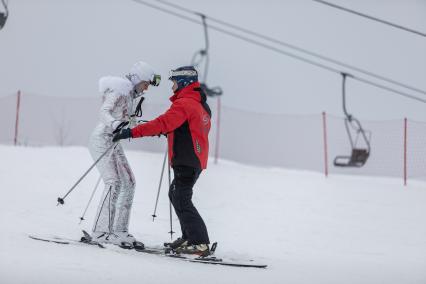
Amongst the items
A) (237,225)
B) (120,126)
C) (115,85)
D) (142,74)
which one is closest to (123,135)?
(120,126)

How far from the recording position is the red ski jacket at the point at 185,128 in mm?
5996

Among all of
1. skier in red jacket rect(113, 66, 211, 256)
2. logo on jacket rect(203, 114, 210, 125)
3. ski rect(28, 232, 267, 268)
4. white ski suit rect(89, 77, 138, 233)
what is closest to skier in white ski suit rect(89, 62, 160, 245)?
white ski suit rect(89, 77, 138, 233)

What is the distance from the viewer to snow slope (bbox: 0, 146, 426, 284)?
5418mm

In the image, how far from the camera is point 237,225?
387 inches

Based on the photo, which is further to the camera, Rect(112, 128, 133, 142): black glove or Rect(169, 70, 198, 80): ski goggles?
Rect(169, 70, 198, 80): ski goggles

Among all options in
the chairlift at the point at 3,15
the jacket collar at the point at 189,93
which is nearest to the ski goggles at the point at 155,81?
Result: the jacket collar at the point at 189,93

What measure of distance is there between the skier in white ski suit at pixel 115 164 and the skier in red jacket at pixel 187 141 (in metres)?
0.40

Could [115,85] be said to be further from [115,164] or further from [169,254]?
[169,254]

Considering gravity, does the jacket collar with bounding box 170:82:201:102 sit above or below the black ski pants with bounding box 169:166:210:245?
above

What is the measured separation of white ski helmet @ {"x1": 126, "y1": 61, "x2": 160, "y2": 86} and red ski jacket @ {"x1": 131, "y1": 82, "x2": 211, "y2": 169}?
1.22 feet

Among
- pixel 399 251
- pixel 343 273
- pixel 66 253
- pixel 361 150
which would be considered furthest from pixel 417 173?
pixel 66 253

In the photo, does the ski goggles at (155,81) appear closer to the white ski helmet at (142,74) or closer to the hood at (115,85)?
the white ski helmet at (142,74)

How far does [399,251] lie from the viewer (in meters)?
8.59

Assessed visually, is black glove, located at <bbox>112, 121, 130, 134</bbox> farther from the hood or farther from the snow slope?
the snow slope
